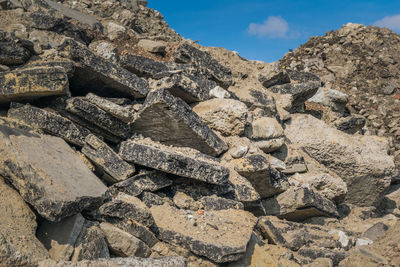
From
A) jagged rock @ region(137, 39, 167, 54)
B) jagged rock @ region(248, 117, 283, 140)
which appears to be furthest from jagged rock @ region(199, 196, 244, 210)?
jagged rock @ region(137, 39, 167, 54)

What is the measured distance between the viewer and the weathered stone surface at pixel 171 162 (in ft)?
15.6

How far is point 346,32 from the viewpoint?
15.7 m

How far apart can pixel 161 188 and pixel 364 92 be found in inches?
436

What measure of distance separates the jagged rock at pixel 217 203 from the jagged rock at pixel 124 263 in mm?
1436

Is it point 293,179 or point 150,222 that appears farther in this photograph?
point 293,179

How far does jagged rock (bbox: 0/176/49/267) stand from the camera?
2.86 metres

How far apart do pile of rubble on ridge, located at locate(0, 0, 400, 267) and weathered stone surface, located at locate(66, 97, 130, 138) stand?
0.02m

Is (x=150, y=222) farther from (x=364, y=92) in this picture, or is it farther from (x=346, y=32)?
(x=346, y=32)

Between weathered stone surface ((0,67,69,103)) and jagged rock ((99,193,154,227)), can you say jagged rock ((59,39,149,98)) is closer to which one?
weathered stone surface ((0,67,69,103))

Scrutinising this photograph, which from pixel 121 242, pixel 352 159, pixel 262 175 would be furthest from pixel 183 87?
pixel 352 159

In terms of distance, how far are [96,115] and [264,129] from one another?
10.2 feet

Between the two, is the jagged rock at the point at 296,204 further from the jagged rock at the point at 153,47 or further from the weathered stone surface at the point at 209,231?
the jagged rock at the point at 153,47

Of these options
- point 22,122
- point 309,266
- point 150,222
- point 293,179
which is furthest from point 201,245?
point 293,179

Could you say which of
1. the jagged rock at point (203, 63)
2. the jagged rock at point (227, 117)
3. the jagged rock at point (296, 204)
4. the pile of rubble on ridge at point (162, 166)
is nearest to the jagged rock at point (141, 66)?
the pile of rubble on ridge at point (162, 166)
